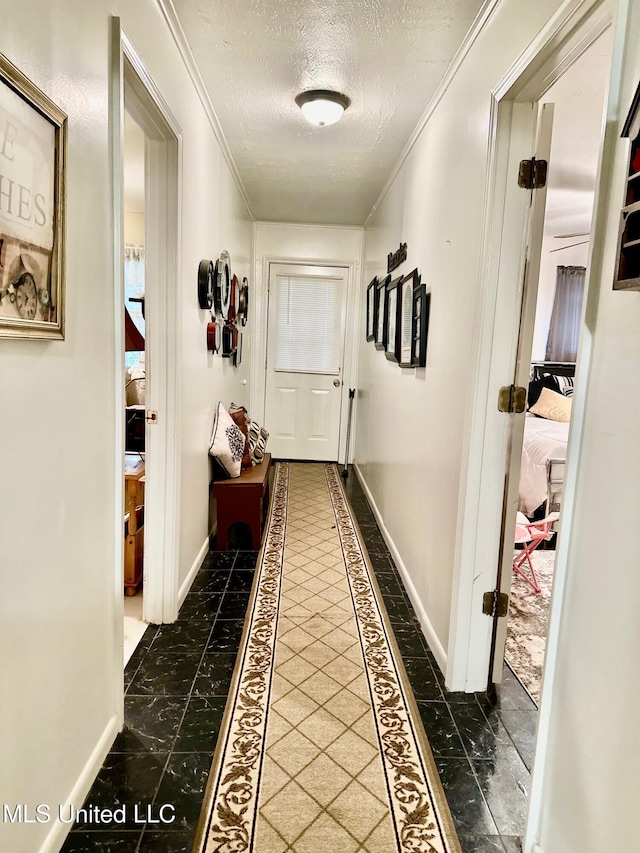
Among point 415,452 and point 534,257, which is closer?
point 534,257

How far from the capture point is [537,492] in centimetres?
376

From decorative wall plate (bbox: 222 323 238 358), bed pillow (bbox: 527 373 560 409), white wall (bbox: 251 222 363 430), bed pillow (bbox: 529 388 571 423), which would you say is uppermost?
white wall (bbox: 251 222 363 430)

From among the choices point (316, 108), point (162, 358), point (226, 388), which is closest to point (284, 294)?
point (226, 388)

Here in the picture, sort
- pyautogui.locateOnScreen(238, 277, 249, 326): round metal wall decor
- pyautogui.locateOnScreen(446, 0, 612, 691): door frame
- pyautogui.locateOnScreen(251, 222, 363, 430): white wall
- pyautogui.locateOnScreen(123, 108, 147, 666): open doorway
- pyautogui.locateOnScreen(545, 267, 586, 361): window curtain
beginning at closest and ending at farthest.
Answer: pyautogui.locateOnScreen(446, 0, 612, 691): door frame
pyautogui.locateOnScreen(123, 108, 147, 666): open doorway
pyautogui.locateOnScreen(238, 277, 249, 326): round metal wall decor
pyautogui.locateOnScreen(251, 222, 363, 430): white wall
pyautogui.locateOnScreen(545, 267, 586, 361): window curtain

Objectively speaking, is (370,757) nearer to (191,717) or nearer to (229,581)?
(191,717)

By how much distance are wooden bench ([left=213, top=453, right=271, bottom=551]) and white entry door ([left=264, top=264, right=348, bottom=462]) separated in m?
2.43

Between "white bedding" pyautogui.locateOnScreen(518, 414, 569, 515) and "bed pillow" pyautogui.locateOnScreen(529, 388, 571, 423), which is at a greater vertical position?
"bed pillow" pyautogui.locateOnScreen(529, 388, 571, 423)

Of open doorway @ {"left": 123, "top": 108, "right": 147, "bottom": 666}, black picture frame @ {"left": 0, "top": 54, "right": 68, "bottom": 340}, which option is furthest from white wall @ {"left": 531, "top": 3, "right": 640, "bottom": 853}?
open doorway @ {"left": 123, "top": 108, "right": 147, "bottom": 666}

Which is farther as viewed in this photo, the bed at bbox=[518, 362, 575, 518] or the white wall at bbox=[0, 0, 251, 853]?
the bed at bbox=[518, 362, 575, 518]

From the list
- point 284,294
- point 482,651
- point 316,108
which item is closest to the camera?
point 482,651

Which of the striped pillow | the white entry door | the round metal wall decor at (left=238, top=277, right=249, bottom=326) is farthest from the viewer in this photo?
the white entry door

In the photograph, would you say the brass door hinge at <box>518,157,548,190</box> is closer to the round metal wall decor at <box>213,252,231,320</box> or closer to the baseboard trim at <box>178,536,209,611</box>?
the round metal wall decor at <box>213,252,231,320</box>

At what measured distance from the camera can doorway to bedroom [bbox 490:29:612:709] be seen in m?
1.97

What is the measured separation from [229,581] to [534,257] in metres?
2.15
